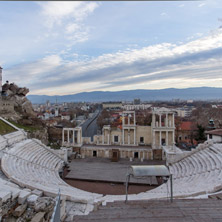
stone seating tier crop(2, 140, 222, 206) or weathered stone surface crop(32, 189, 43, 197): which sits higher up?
weathered stone surface crop(32, 189, 43, 197)

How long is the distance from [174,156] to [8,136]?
753 inches

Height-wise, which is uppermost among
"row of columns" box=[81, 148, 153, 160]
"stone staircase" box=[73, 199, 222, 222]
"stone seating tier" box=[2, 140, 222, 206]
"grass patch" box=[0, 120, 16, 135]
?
"grass patch" box=[0, 120, 16, 135]

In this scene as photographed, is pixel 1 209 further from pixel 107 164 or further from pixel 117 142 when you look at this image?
pixel 117 142

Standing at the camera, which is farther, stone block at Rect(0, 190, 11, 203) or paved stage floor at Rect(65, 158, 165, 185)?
paved stage floor at Rect(65, 158, 165, 185)

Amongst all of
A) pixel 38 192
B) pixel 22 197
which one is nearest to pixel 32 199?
pixel 22 197

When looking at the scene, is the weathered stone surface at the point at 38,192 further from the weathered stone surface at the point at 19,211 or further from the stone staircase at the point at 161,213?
the stone staircase at the point at 161,213

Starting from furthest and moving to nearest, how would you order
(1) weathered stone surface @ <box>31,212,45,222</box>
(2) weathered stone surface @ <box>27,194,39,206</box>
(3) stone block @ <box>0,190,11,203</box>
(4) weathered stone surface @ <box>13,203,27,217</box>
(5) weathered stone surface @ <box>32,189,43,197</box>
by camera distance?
(5) weathered stone surface @ <box>32,189,43,197</box>, (2) weathered stone surface @ <box>27,194,39,206</box>, (3) stone block @ <box>0,190,11,203</box>, (4) weathered stone surface @ <box>13,203,27,217</box>, (1) weathered stone surface @ <box>31,212,45,222</box>

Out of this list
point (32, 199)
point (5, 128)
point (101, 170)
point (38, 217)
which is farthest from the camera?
point (5, 128)

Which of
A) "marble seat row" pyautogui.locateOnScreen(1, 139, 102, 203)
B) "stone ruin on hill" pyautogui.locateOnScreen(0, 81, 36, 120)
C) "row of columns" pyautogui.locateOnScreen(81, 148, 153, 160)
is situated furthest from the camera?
"stone ruin on hill" pyautogui.locateOnScreen(0, 81, 36, 120)

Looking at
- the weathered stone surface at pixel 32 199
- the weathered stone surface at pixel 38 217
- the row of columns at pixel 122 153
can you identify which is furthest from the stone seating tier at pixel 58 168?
the row of columns at pixel 122 153

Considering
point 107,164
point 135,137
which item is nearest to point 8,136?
point 107,164

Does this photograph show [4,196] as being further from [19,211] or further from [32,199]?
[32,199]

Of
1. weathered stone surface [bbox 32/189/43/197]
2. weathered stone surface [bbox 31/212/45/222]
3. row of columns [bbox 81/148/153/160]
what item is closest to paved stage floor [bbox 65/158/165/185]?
row of columns [bbox 81/148/153/160]

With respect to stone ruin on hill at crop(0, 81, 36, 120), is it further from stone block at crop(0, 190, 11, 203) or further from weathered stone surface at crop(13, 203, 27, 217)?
weathered stone surface at crop(13, 203, 27, 217)
